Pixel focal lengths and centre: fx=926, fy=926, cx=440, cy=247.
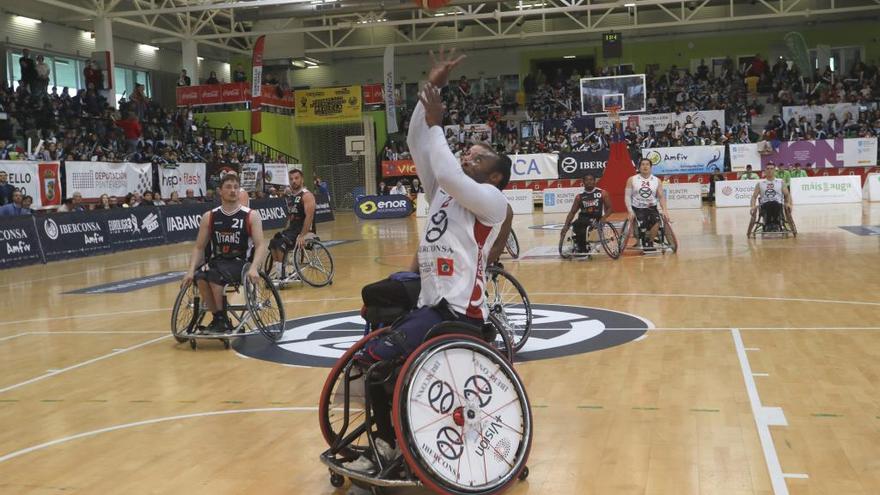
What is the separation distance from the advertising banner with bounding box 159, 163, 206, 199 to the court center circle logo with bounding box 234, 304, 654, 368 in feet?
55.0

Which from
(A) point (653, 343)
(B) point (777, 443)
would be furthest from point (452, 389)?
(A) point (653, 343)

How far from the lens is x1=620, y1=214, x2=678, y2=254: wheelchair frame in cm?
1441

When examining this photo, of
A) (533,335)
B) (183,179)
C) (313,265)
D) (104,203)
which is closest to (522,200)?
(183,179)

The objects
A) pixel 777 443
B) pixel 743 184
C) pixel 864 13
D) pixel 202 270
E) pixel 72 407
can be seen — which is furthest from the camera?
pixel 864 13

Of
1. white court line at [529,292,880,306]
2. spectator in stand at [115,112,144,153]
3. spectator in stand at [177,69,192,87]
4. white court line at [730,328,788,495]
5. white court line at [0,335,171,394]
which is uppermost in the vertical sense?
spectator in stand at [177,69,192,87]

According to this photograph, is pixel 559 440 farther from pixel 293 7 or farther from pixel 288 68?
pixel 288 68

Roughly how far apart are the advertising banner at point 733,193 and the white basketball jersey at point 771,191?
1155 cm

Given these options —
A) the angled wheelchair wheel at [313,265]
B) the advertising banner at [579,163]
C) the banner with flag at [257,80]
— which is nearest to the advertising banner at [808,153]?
the advertising banner at [579,163]

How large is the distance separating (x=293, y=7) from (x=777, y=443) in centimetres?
2688

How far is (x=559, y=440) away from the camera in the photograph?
15.7 ft

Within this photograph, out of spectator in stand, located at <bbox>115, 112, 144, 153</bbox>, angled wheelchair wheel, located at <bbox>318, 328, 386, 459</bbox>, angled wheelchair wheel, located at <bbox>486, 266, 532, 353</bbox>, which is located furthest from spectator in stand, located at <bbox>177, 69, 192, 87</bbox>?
angled wheelchair wheel, located at <bbox>318, 328, 386, 459</bbox>

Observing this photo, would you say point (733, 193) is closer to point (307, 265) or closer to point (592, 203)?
point (592, 203)

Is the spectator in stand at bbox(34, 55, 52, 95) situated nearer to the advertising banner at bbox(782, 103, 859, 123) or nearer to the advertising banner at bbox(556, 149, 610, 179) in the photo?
the advertising banner at bbox(556, 149, 610, 179)

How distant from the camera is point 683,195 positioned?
28.8 meters
